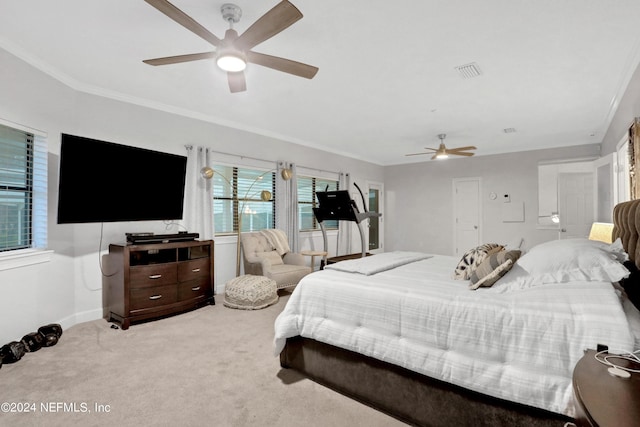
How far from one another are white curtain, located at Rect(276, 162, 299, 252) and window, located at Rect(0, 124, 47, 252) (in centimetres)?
327

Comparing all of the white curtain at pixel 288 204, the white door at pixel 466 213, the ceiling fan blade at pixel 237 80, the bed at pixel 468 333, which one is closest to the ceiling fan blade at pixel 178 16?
the ceiling fan blade at pixel 237 80

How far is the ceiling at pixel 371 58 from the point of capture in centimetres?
231

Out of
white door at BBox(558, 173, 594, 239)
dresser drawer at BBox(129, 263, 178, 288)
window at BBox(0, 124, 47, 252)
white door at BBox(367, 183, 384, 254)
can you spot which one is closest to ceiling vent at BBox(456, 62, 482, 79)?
dresser drawer at BBox(129, 263, 178, 288)

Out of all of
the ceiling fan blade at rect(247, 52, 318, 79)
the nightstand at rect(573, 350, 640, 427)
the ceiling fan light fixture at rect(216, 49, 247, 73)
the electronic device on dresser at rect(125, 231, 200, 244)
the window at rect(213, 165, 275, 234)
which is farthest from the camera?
the window at rect(213, 165, 275, 234)

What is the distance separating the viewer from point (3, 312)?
2.68 meters

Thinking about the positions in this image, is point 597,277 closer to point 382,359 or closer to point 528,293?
point 528,293

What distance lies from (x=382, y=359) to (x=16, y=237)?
337cm

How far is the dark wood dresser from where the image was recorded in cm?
336

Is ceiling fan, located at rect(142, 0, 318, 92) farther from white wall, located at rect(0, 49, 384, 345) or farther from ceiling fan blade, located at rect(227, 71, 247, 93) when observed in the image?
white wall, located at rect(0, 49, 384, 345)

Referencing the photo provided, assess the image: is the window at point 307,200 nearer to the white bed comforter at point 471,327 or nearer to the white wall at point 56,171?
the white wall at point 56,171

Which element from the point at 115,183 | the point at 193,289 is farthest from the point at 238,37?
the point at 193,289

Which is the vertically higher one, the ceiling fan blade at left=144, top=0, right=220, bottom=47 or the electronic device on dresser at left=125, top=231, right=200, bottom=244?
the ceiling fan blade at left=144, top=0, right=220, bottom=47

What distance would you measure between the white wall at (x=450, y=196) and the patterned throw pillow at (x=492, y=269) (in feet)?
18.0

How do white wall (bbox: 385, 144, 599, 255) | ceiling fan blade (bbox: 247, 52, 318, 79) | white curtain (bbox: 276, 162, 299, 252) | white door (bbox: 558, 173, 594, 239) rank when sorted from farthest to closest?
white wall (bbox: 385, 144, 599, 255) < white door (bbox: 558, 173, 594, 239) < white curtain (bbox: 276, 162, 299, 252) < ceiling fan blade (bbox: 247, 52, 318, 79)
